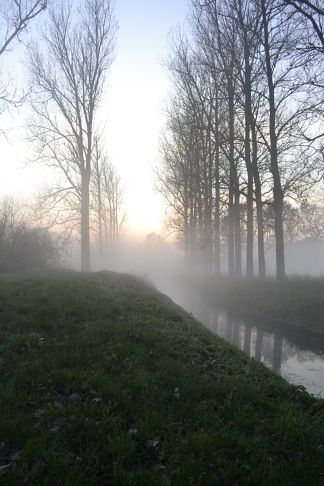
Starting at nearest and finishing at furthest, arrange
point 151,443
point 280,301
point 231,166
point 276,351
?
point 151,443 → point 276,351 → point 280,301 → point 231,166

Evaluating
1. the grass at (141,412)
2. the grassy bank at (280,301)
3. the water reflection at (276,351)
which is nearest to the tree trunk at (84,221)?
the grassy bank at (280,301)

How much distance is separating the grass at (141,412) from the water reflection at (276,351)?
7.68 ft

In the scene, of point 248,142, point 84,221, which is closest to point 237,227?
point 248,142

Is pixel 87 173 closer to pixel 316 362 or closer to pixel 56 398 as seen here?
pixel 316 362

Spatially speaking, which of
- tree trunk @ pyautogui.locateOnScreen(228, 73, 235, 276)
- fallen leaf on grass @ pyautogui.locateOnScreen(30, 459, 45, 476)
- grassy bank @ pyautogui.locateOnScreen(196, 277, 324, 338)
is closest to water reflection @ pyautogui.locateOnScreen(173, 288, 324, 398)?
grassy bank @ pyautogui.locateOnScreen(196, 277, 324, 338)

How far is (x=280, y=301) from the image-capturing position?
1773 cm

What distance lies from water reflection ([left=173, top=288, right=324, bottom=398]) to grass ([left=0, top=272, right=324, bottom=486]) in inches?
92.2

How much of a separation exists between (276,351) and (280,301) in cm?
555

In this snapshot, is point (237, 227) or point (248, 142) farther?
point (237, 227)

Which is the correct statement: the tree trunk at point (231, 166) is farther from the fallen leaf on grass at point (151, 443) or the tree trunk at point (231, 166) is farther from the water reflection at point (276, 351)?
the fallen leaf on grass at point (151, 443)

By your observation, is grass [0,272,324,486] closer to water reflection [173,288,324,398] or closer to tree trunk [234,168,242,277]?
water reflection [173,288,324,398]

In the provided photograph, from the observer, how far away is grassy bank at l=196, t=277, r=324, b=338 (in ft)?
50.8

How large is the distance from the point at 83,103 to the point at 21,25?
9008mm

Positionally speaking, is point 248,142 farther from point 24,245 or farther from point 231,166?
point 24,245
